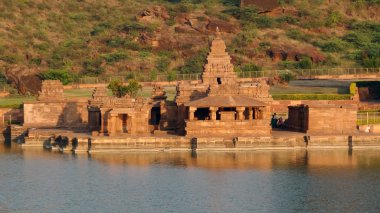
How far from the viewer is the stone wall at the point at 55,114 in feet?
257

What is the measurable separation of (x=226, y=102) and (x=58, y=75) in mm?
34246

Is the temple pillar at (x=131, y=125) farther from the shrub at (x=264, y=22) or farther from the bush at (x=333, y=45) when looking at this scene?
the shrub at (x=264, y=22)

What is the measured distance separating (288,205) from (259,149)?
1654cm

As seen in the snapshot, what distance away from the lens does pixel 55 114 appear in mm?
78500

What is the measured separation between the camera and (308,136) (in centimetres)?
6869

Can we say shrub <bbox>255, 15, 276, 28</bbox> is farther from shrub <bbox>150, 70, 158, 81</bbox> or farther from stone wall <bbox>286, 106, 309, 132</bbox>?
stone wall <bbox>286, 106, 309, 132</bbox>

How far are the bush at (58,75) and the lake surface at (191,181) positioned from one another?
31038mm

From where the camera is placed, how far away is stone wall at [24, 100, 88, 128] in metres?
78.2

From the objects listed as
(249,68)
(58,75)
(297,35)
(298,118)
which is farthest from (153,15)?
(298,118)

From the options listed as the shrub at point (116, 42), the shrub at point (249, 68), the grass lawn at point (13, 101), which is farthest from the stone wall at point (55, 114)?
the shrub at point (116, 42)

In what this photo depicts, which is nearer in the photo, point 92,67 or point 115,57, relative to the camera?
point 92,67

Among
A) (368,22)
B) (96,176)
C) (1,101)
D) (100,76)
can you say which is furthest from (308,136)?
(368,22)

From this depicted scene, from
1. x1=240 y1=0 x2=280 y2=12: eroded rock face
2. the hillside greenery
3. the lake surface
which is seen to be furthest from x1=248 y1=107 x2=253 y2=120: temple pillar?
x1=240 y1=0 x2=280 y2=12: eroded rock face

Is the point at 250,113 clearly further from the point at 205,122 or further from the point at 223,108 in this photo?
the point at 205,122
